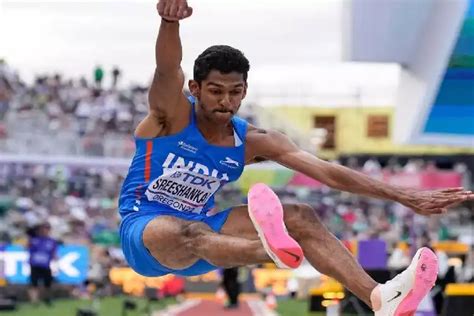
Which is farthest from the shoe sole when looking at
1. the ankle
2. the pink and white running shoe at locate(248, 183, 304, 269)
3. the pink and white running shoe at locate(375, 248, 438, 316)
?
the pink and white running shoe at locate(248, 183, 304, 269)

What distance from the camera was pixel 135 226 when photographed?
7219mm

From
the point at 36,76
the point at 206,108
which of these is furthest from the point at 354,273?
the point at 36,76

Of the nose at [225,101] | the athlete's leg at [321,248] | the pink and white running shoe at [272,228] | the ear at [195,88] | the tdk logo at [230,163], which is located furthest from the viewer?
the tdk logo at [230,163]

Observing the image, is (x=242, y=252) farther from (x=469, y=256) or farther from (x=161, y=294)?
(x=469, y=256)

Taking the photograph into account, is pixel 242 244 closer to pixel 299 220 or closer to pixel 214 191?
pixel 299 220

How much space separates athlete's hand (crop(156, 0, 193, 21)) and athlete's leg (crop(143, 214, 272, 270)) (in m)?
1.22

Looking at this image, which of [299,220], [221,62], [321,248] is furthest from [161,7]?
[321,248]

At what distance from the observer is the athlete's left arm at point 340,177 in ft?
23.4

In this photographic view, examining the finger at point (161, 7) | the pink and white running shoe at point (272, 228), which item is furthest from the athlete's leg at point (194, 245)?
the finger at point (161, 7)

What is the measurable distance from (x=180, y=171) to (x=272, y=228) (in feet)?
3.95

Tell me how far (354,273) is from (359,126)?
149ft

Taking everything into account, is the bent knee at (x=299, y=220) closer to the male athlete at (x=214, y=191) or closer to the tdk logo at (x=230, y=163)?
the male athlete at (x=214, y=191)

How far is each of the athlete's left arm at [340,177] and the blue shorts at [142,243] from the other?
22.4 inches

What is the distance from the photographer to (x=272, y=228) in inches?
243
